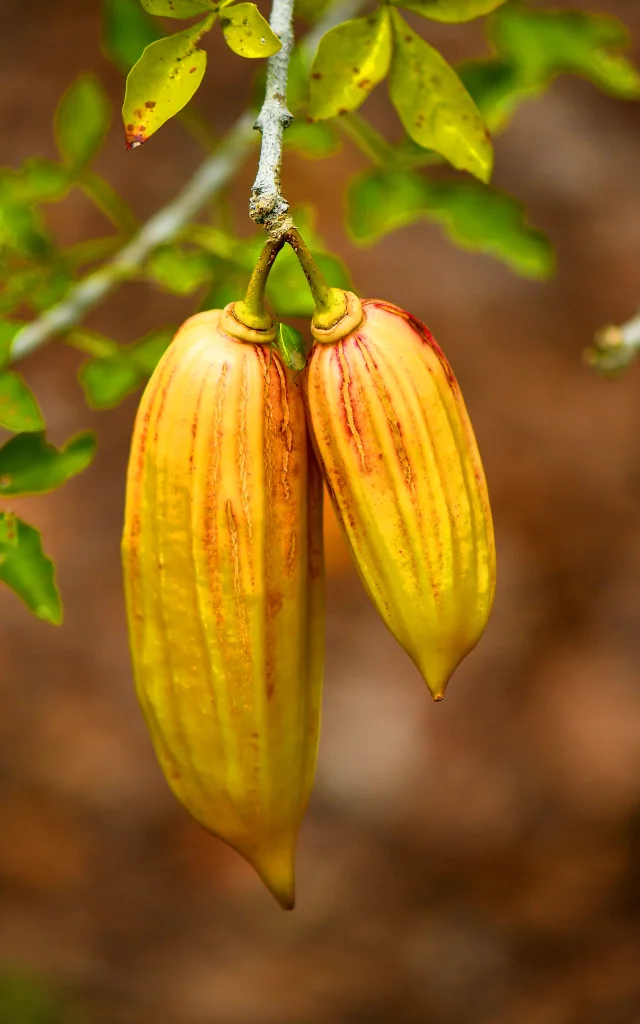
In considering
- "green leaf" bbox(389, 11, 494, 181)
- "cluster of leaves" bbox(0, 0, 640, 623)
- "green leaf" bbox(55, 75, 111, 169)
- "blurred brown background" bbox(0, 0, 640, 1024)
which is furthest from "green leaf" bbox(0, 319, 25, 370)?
"blurred brown background" bbox(0, 0, 640, 1024)

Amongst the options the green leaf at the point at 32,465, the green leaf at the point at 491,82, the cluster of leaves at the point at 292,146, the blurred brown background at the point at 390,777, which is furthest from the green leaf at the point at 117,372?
the blurred brown background at the point at 390,777

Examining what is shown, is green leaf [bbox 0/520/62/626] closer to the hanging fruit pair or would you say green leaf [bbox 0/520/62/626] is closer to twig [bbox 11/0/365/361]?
the hanging fruit pair

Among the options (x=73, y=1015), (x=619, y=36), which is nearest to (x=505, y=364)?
(x=619, y=36)

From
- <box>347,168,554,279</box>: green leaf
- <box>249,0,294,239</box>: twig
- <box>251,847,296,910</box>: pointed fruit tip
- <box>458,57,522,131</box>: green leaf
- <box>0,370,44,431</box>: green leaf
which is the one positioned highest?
<box>249,0,294,239</box>: twig

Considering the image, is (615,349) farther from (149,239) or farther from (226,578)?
(226,578)

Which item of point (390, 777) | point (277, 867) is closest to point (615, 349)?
point (277, 867)

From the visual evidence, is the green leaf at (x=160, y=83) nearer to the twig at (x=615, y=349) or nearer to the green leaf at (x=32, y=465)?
the green leaf at (x=32, y=465)
